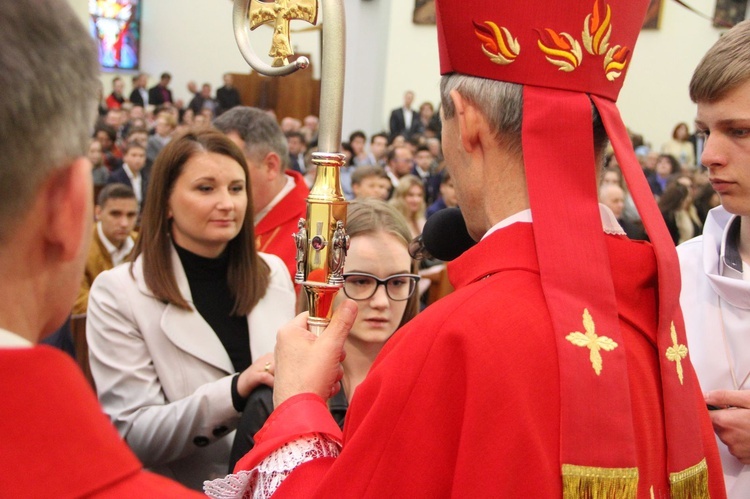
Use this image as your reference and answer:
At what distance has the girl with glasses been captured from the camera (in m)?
2.78

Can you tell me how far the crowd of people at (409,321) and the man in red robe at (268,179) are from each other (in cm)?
127

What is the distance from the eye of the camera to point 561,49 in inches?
64.1

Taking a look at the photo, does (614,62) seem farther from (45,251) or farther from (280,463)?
(45,251)

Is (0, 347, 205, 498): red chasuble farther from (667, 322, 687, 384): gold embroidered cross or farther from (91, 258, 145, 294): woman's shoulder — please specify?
(91, 258, 145, 294): woman's shoulder

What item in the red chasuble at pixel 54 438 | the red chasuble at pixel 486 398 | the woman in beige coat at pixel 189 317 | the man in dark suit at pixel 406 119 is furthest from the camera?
the man in dark suit at pixel 406 119

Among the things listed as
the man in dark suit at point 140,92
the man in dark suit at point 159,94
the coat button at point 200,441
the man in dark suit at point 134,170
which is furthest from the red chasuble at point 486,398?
the man in dark suit at point 159,94

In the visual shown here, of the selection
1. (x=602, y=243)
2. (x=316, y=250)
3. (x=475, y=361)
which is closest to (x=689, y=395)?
(x=602, y=243)

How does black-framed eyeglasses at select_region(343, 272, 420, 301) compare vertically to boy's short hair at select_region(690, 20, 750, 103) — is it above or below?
below

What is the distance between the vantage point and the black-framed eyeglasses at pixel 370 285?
281cm

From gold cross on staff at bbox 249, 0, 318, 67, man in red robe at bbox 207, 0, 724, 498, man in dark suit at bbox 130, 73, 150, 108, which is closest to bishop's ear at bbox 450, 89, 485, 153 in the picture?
man in red robe at bbox 207, 0, 724, 498

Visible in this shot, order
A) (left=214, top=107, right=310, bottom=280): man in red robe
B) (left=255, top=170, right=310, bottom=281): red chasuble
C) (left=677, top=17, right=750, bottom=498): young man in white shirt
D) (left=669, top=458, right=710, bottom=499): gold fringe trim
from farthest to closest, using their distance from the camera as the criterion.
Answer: (left=214, top=107, right=310, bottom=280): man in red robe
(left=255, top=170, right=310, bottom=281): red chasuble
(left=677, top=17, right=750, bottom=498): young man in white shirt
(left=669, top=458, right=710, bottom=499): gold fringe trim

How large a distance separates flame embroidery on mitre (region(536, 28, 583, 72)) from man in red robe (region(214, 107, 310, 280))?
301 centimetres

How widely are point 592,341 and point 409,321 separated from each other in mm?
446

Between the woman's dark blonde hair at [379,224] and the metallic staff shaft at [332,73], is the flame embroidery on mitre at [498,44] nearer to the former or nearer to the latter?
the metallic staff shaft at [332,73]
